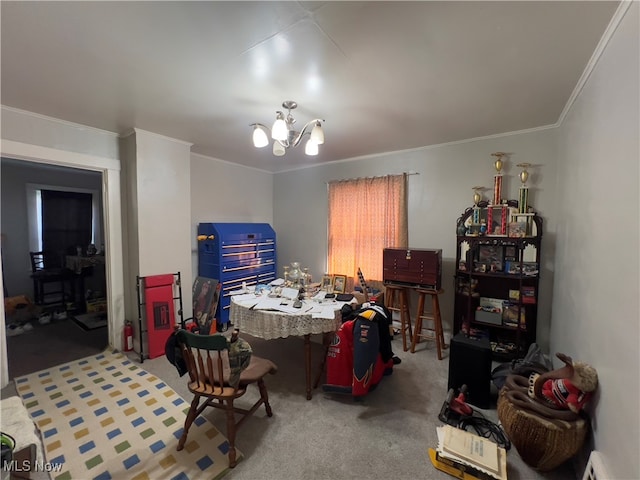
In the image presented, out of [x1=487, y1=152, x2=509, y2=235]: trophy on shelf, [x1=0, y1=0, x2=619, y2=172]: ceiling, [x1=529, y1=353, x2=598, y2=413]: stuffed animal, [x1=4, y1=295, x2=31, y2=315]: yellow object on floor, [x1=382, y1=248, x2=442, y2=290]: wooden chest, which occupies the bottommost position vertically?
[x1=4, y1=295, x2=31, y2=315]: yellow object on floor

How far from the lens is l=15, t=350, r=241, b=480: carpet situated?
1619mm

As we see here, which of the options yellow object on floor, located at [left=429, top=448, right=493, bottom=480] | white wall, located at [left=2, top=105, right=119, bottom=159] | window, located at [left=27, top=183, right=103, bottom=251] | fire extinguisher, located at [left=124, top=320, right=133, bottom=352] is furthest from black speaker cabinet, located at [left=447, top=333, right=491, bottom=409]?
window, located at [left=27, top=183, right=103, bottom=251]

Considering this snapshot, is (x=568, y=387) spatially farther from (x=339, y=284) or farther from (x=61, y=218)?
(x=61, y=218)

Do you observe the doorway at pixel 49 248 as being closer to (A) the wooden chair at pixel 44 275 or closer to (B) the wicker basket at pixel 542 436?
(A) the wooden chair at pixel 44 275

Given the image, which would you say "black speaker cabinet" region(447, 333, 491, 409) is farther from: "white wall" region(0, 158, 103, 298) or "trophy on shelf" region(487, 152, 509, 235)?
"white wall" region(0, 158, 103, 298)

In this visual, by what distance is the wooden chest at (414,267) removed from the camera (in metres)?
2.98

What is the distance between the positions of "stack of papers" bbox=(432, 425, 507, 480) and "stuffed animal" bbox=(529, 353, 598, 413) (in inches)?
16.8

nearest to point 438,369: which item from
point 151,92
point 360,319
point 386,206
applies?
point 360,319

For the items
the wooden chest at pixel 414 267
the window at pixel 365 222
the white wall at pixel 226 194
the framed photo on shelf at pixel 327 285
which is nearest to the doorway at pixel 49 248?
the white wall at pixel 226 194

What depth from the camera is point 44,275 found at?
169 inches

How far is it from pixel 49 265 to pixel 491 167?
6.86m

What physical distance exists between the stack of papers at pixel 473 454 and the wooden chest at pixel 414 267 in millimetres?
1508

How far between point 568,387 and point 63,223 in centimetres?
675

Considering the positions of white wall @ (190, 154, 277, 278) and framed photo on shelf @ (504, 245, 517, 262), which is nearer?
framed photo on shelf @ (504, 245, 517, 262)
